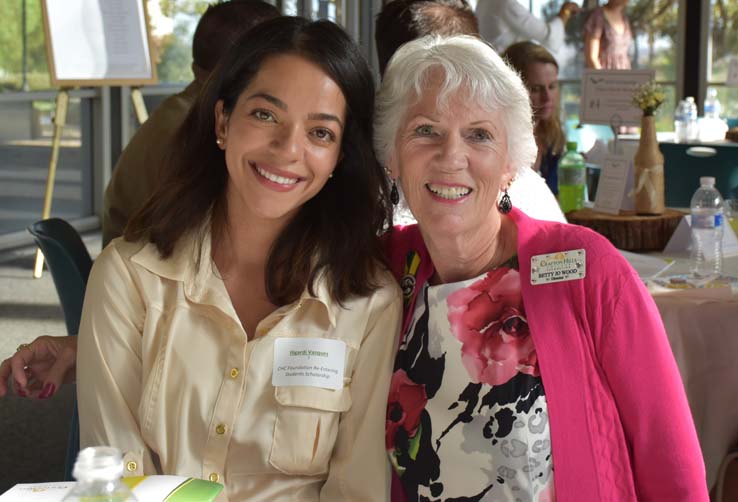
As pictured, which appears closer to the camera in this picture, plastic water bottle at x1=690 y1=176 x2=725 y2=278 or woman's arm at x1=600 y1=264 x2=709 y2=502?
woman's arm at x1=600 y1=264 x2=709 y2=502

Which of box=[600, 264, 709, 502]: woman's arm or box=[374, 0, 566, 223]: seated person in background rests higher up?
box=[374, 0, 566, 223]: seated person in background

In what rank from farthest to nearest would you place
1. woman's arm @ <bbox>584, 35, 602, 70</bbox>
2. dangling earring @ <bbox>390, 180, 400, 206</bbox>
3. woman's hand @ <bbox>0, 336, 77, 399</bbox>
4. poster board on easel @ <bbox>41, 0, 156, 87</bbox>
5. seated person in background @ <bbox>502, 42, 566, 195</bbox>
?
woman's arm @ <bbox>584, 35, 602, 70</bbox> < poster board on easel @ <bbox>41, 0, 156, 87</bbox> < seated person in background @ <bbox>502, 42, 566, 195</bbox> < dangling earring @ <bbox>390, 180, 400, 206</bbox> < woman's hand @ <bbox>0, 336, 77, 399</bbox>

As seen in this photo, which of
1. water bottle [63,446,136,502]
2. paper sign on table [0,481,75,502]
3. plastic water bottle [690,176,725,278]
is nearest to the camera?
water bottle [63,446,136,502]

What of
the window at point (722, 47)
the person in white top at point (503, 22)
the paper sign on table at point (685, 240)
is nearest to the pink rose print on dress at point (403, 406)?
the paper sign on table at point (685, 240)

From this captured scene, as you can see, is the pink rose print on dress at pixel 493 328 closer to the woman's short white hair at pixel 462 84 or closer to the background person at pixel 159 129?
the woman's short white hair at pixel 462 84

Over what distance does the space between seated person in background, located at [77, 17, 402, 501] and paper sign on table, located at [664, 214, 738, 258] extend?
60.9 inches

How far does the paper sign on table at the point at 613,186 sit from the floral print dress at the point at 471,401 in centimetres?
162

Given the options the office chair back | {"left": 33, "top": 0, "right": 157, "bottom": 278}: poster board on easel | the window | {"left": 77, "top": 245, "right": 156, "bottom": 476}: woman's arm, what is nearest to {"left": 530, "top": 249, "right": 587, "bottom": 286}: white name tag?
{"left": 77, "top": 245, "right": 156, "bottom": 476}: woman's arm

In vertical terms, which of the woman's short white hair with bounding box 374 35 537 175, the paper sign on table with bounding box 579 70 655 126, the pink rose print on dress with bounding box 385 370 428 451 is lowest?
the pink rose print on dress with bounding box 385 370 428 451

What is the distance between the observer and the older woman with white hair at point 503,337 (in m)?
1.71

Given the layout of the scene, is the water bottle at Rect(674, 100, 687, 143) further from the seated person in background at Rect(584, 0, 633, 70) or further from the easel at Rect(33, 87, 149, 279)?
Result: the seated person in background at Rect(584, 0, 633, 70)

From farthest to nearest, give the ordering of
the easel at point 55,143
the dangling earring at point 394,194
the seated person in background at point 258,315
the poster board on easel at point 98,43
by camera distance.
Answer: the easel at point 55,143 < the poster board on easel at point 98,43 < the dangling earring at point 394,194 < the seated person in background at point 258,315

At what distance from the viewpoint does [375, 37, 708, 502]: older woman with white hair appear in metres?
1.71

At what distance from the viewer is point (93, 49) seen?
6.36m
